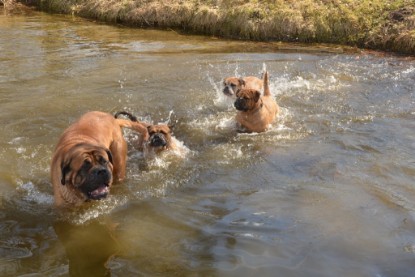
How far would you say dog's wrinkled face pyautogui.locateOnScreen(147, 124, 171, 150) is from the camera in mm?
6137

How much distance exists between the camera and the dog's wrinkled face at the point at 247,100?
7016mm

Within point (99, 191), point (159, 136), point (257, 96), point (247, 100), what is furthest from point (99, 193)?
point (257, 96)

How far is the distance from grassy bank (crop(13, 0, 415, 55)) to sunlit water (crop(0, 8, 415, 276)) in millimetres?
1505

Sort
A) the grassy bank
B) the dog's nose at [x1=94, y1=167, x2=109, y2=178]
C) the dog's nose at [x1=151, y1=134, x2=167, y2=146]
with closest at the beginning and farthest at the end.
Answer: the dog's nose at [x1=94, y1=167, x2=109, y2=178]
the dog's nose at [x1=151, y1=134, x2=167, y2=146]
the grassy bank

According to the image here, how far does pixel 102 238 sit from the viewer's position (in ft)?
14.1

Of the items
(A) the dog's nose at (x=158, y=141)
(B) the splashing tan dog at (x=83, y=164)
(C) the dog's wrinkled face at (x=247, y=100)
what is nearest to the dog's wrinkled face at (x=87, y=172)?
(B) the splashing tan dog at (x=83, y=164)

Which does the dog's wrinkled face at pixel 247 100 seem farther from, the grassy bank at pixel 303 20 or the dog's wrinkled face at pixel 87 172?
the grassy bank at pixel 303 20

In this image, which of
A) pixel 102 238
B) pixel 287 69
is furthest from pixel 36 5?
pixel 102 238

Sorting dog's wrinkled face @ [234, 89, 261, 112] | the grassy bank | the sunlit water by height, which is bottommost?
the sunlit water

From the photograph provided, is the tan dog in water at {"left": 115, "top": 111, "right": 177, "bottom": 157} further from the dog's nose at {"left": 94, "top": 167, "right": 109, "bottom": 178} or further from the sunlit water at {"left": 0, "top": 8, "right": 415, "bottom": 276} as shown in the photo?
the dog's nose at {"left": 94, "top": 167, "right": 109, "bottom": 178}

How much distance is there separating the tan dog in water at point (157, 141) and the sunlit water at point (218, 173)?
165 millimetres

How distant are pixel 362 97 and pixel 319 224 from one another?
4.70 meters

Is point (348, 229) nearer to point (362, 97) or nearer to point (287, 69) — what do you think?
point (362, 97)

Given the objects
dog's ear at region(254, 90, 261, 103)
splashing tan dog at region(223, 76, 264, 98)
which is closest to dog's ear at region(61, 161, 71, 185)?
dog's ear at region(254, 90, 261, 103)
